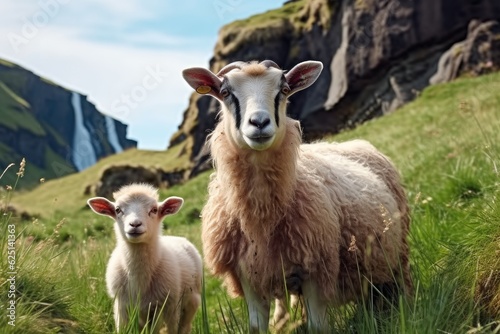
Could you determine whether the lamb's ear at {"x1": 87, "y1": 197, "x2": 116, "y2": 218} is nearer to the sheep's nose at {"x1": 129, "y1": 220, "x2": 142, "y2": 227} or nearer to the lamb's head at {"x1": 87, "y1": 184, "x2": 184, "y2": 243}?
the lamb's head at {"x1": 87, "y1": 184, "x2": 184, "y2": 243}

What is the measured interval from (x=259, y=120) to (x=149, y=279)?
1957 mm

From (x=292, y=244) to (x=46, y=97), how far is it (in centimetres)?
17521

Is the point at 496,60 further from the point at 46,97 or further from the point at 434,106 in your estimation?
the point at 46,97

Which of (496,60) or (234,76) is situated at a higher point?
(234,76)

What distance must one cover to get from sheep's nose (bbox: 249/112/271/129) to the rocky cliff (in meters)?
23.1

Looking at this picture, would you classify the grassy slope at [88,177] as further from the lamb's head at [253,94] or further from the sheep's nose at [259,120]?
the sheep's nose at [259,120]

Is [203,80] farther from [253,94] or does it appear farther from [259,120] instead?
[259,120]

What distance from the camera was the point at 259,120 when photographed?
4199mm

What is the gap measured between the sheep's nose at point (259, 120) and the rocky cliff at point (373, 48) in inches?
910

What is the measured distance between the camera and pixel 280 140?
4617 millimetres

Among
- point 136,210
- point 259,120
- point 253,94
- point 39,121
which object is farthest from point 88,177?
point 39,121

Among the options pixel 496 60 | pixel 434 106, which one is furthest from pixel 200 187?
pixel 496 60

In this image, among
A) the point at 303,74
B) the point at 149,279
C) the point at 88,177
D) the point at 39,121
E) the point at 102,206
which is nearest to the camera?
the point at 303,74

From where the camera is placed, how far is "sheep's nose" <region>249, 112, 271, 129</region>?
4199 mm
